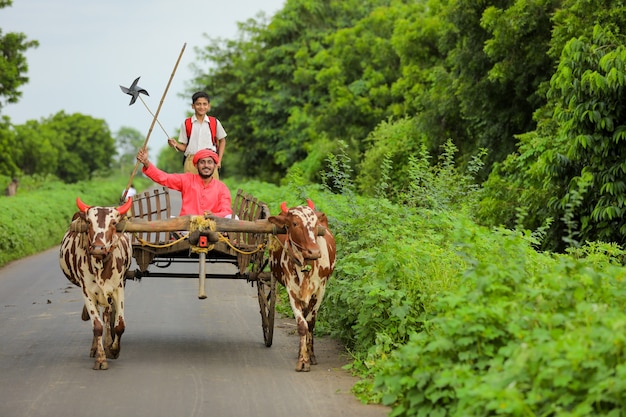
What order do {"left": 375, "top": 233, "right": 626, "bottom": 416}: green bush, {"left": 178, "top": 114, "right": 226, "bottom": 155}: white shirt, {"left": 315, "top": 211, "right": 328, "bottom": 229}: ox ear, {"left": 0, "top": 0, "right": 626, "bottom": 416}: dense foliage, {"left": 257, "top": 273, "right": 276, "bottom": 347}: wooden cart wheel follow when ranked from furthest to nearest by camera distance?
{"left": 178, "top": 114, "right": 226, "bottom": 155}: white shirt < {"left": 257, "top": 273, "right": 276, "bottom": 347}: wooden cart wheel < {"left": 315, "top": 211, "right": 328, "bottom": 229}: ox ear < {"left": 0, "top": 0, "right": 626, "bottom": 416}: dense foliage < {"left": 375, "top": 233, "right": 626, "bottom": 416}: green bush

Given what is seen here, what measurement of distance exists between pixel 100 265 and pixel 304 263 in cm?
218

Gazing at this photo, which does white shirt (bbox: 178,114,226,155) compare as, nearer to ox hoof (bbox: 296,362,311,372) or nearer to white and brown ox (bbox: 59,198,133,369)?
white and brown ox (bbox: 59,198,133,369)

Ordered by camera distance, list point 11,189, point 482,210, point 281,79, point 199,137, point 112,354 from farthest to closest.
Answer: point 281,79
point 11,189
point 482,210
point 199,137
point 112,354

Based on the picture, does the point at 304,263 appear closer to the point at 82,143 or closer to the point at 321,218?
the point at 321,218

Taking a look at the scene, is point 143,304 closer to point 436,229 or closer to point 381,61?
point 436,229

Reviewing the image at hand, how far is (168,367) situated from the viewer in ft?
32.4

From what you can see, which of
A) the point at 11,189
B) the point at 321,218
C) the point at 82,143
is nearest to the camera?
the point at 321,218

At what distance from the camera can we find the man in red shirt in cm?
1110

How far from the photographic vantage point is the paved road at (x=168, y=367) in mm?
8156

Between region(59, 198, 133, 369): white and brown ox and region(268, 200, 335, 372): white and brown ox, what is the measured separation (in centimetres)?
168

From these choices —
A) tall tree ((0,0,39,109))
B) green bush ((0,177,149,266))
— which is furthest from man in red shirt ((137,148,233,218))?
tall tree ((0,0,39,109))

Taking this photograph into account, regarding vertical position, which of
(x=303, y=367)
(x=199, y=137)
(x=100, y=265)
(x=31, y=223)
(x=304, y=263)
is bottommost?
(x=31, y=223)

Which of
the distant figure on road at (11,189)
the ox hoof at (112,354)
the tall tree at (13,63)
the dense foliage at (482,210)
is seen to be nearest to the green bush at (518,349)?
the dense foliage at (482,210)

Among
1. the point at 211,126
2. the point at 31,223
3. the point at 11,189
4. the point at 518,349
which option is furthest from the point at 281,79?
the point at 518,349
